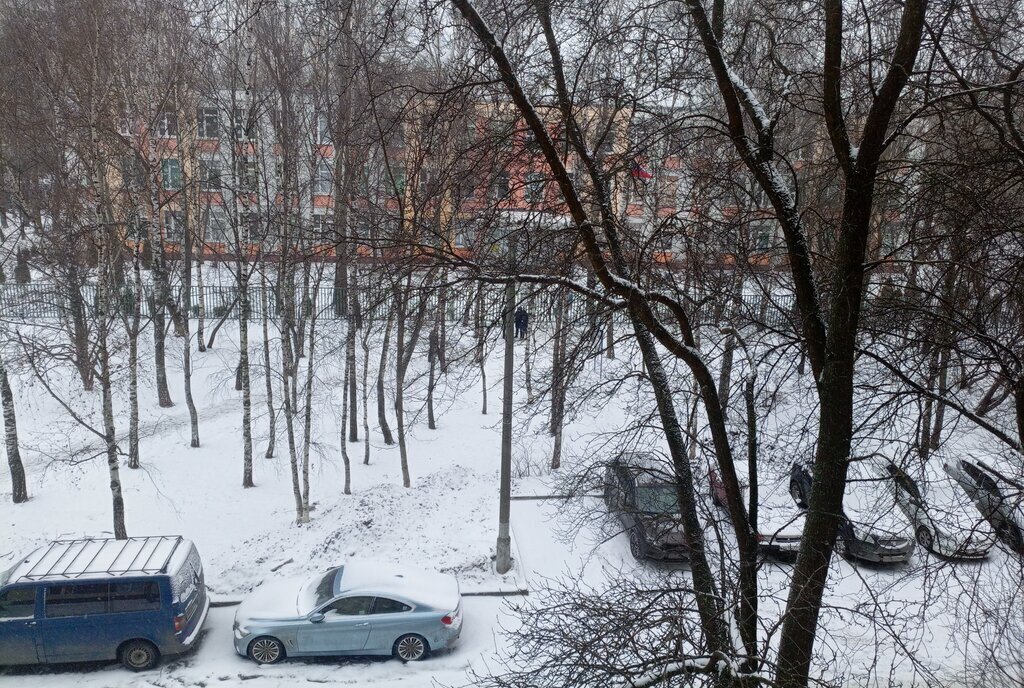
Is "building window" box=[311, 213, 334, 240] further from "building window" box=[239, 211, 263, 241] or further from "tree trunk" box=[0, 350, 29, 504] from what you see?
"tree trunk" box=[0, 350, 29, 504]

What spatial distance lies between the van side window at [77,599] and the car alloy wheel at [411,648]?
12.1 feet

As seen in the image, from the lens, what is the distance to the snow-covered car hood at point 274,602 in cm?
927

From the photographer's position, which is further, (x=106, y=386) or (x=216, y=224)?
(x=216, y=224)

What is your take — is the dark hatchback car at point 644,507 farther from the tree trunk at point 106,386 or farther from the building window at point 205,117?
the building window at point 205,117

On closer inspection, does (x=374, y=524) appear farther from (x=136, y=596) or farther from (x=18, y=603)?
(x=18, y=603)

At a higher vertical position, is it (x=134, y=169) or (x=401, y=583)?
(x=134, y=169)

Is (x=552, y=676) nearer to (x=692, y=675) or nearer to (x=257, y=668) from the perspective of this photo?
(x=692, y=675)

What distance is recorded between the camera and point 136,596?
9.06m

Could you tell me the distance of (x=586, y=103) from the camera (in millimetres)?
6133

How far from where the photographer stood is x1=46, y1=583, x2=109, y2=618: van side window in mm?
8945

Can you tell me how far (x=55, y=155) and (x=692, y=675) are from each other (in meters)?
14.2

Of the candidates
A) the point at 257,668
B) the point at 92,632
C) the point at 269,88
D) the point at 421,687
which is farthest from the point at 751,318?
the point at 269,88

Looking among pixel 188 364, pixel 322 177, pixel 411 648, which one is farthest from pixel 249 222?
pixel 411 648

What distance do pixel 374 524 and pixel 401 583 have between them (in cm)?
325
